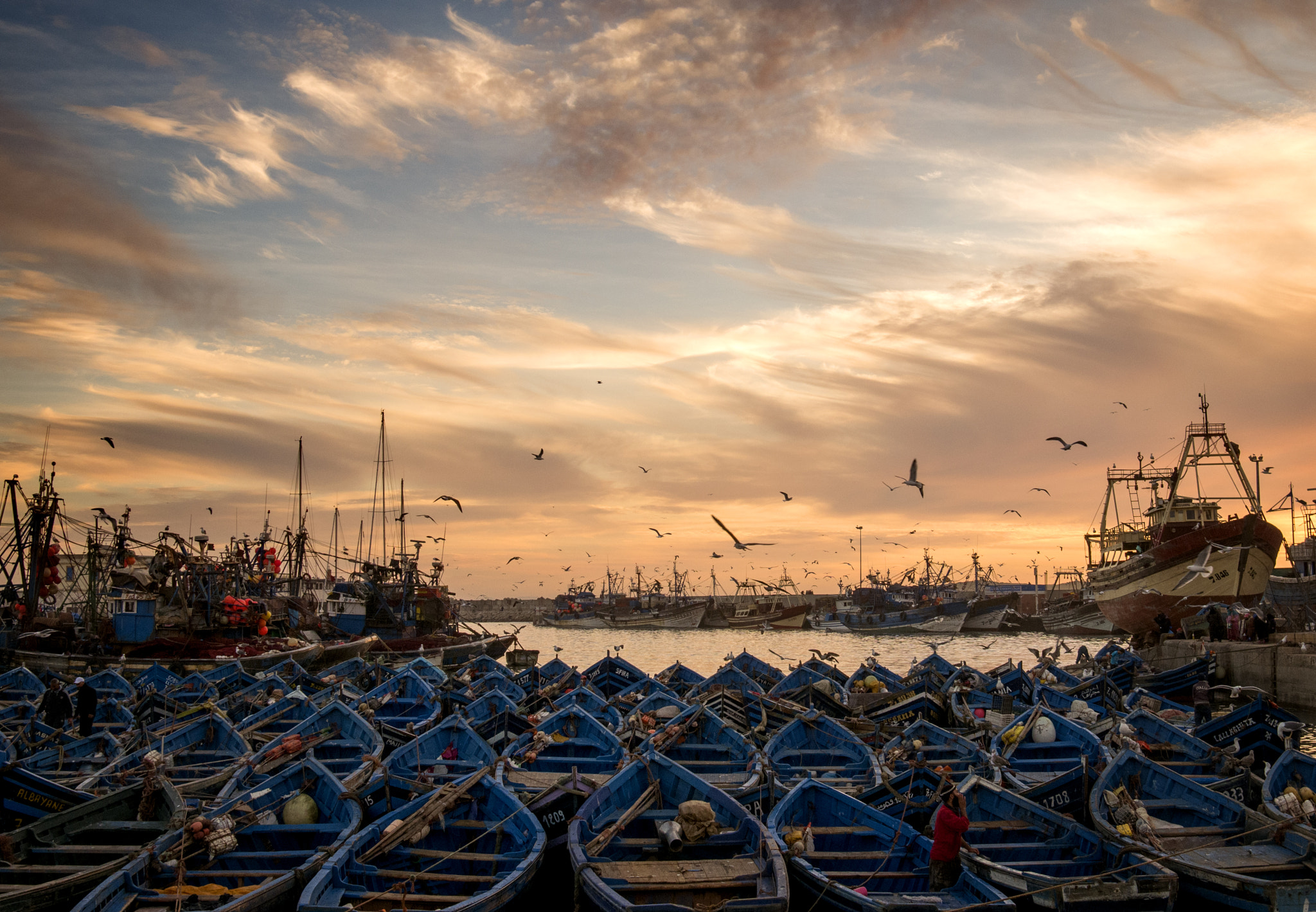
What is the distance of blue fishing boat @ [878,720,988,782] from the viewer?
707 inches

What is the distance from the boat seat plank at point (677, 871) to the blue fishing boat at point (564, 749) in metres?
4.68

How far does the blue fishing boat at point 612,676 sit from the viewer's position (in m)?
31.5

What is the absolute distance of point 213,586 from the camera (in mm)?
48844

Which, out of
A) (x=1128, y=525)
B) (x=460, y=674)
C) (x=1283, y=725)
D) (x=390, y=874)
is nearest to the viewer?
(x=390, y=874)

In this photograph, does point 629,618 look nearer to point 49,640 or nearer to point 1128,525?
point 1128,525

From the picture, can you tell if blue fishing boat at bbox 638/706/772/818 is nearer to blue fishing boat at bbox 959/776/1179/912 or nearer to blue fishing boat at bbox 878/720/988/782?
blue fishing boat at bbox 878/720/988/782

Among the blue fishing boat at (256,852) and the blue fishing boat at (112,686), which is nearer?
the blue fishing boat at (256,852)

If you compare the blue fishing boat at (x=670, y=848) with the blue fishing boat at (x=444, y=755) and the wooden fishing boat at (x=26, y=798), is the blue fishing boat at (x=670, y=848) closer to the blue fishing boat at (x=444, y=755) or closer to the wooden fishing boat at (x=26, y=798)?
the blue fishing boat at (x=444, y=755)

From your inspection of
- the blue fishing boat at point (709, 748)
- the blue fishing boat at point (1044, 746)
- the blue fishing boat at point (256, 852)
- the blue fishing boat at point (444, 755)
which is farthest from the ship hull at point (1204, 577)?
the blue fishing boat at point (256, 852)

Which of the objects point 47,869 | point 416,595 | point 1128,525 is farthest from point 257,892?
point 1128,525

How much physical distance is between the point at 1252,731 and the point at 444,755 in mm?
18574

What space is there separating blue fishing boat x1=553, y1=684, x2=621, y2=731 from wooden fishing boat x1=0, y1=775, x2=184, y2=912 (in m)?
10.8

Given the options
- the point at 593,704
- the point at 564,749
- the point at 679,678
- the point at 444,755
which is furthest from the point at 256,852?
the point at 679,678

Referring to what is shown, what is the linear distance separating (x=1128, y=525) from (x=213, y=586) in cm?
8044
